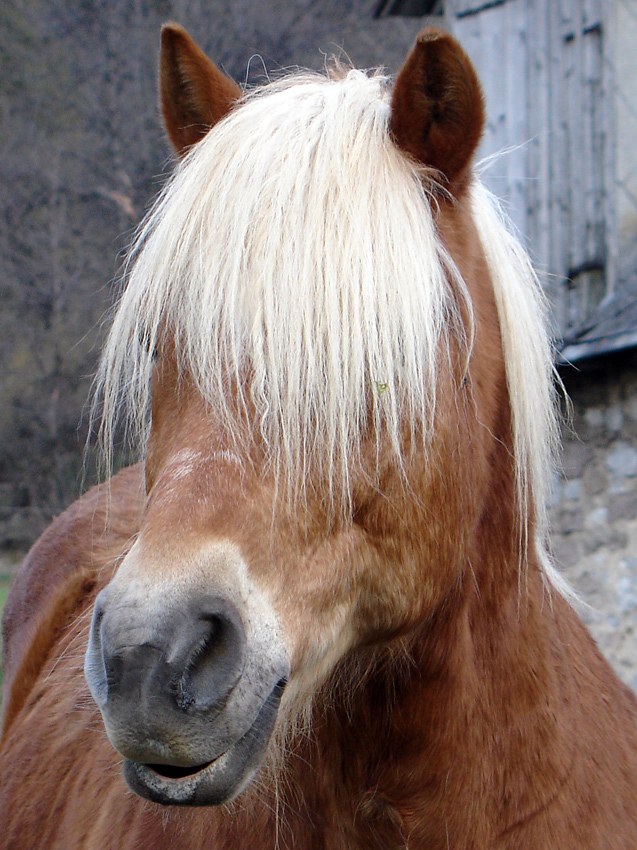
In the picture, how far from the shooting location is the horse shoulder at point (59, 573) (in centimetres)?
272

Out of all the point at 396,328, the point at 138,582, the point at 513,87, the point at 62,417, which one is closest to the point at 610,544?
the point at 513,87

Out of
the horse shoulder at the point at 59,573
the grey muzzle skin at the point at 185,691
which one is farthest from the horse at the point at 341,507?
the horse shoulder at the point at 59,573

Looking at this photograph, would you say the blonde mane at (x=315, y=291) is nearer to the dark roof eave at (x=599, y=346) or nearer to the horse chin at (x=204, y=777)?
the horse chin at (x=204, y=777)

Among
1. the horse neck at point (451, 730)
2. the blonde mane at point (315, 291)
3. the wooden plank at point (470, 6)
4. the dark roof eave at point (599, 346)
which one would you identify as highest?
the wooden plank at point (470, 6)

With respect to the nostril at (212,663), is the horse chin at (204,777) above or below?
below

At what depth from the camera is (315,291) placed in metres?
1.37

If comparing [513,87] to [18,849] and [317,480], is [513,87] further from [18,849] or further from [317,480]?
[18,849]

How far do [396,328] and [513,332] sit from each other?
1.27 ft

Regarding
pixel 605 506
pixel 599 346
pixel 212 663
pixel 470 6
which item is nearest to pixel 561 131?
pixel 470 6

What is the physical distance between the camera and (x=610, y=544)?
4578mm

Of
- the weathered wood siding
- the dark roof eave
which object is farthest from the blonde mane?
the weathered wood siding

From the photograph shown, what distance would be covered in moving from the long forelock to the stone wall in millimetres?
3366

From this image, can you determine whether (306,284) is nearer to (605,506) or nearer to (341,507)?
(341,507)

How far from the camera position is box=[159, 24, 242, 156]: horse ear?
1704 mm
